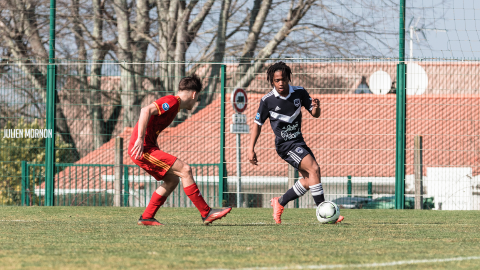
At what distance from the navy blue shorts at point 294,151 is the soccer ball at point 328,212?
538 millimetres

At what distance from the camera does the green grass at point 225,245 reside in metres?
4.05

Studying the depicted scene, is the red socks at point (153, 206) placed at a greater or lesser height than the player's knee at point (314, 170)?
lesser

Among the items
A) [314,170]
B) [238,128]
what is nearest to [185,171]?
[314,170]

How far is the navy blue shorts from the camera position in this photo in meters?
7.15

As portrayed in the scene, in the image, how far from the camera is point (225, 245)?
493 centimetres

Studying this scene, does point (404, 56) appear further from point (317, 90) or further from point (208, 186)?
point (208, 186)

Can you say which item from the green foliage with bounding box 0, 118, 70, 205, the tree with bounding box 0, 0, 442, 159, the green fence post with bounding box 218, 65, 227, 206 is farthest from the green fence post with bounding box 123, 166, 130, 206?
the tree with bounding box 0, 0, 442, 159

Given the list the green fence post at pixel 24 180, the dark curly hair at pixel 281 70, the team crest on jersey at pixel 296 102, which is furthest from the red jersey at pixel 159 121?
the green fence post at pixel 24 180

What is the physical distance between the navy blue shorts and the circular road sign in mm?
4526

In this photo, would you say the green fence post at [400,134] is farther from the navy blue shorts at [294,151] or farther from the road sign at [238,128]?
the navy blue shorts at [294,151]

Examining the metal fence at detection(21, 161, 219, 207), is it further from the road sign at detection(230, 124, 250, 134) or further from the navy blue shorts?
the navy blue shorts

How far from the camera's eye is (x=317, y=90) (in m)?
11.6

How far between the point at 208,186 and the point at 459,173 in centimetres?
455

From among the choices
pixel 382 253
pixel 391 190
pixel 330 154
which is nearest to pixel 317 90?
pixel 330 154
